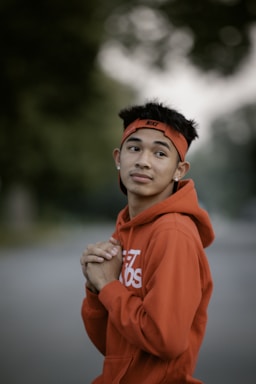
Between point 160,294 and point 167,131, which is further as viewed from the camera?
point 167,131

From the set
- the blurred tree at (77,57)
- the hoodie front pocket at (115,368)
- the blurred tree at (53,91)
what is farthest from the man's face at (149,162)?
the blurred tree at (53,91)

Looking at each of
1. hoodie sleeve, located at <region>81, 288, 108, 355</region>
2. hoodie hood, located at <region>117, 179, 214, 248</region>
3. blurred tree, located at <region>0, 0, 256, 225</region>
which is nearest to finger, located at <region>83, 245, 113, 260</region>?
hoodie hood, located at <region>117, 179, 214, 248</region>

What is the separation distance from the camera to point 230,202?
1841 inches

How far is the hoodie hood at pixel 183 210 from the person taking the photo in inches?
80.7

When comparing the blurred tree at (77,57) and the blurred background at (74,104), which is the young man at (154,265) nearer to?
the blurred background at (74,104)

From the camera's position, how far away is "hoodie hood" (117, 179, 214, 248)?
2.05 meters

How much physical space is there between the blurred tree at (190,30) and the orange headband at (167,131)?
11858 mm

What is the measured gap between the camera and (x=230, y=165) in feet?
138

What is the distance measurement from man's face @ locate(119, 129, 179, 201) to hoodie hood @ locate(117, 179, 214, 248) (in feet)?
0.29

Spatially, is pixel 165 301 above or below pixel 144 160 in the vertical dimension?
below

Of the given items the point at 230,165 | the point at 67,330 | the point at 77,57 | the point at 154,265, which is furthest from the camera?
the point at 230,165

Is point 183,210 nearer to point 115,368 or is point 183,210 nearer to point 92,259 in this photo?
point 92,259

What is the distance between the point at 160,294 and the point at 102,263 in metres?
0.37

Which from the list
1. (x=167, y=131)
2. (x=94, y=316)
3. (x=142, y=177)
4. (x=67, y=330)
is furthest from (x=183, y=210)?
(x=67, y=330)
